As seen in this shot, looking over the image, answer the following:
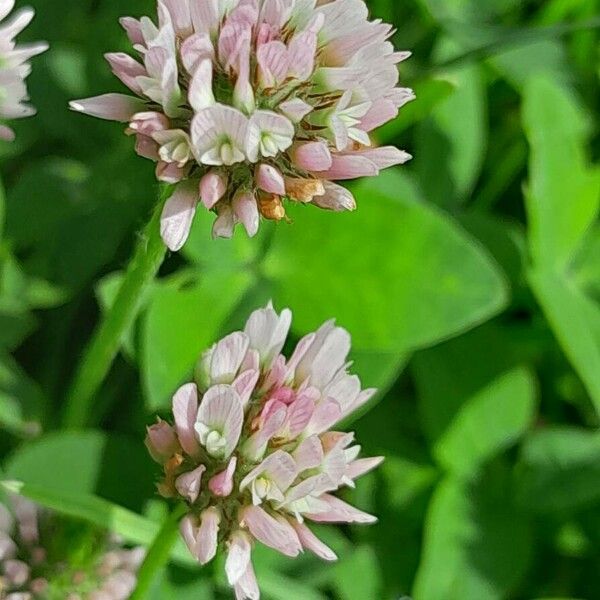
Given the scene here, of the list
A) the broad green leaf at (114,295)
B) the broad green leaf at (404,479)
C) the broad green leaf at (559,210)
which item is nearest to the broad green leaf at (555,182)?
the broad green leaf at (559,210)

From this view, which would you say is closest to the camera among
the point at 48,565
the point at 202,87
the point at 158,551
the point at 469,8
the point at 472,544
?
the point at 202,87

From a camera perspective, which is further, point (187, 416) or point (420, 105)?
point (420, 105)

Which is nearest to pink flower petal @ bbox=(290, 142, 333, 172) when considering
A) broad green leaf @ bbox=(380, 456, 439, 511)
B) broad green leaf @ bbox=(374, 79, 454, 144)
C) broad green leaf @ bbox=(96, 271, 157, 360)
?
broad green leaf @ bbox=(96, 271, 157, 360)

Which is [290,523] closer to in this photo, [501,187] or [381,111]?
[381,111]

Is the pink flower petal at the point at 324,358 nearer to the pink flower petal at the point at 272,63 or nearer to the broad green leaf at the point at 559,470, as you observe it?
the pink flower petal at the point at 272,63

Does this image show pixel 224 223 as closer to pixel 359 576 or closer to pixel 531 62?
Result: pixel 359 576

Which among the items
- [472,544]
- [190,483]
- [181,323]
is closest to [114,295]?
[181,323]

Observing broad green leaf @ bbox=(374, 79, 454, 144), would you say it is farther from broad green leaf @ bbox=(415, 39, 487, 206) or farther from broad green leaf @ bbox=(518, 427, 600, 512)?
broad green leaf @ bbox=(518, 427, 600, 512)
